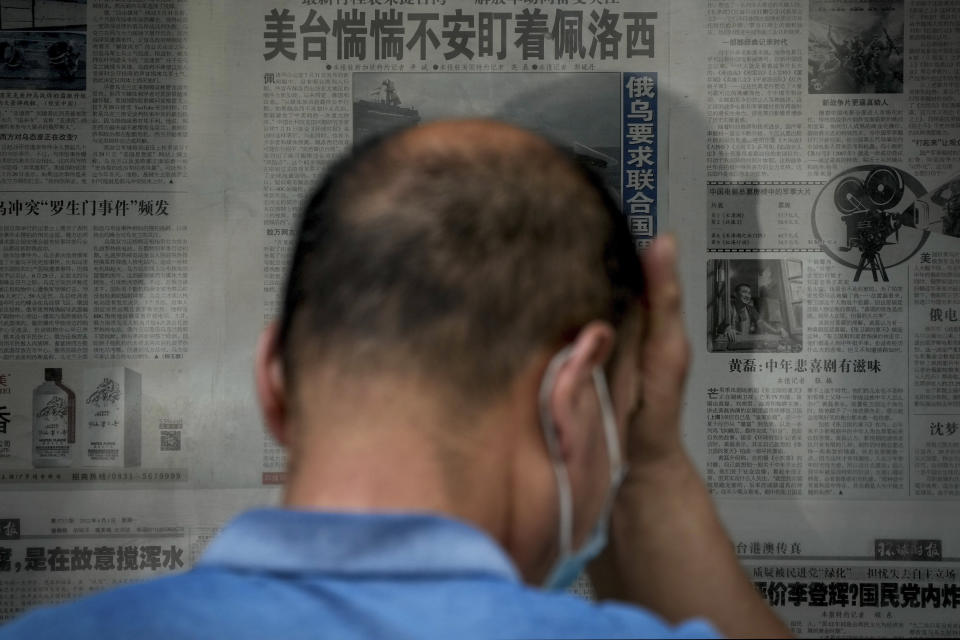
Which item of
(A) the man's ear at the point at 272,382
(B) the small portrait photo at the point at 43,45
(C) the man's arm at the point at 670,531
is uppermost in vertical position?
(B) the small portrait photo at the point at 43,45

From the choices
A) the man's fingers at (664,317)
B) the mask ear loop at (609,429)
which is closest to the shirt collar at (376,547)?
the mask ear loop at (609,429)

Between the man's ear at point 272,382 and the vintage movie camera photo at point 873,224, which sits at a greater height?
the vintage movie camera photo at point 873,224

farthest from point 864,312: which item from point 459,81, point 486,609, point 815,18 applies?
point 486,609

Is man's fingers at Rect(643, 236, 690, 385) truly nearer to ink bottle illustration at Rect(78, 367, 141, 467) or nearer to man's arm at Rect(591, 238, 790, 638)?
man's arm at Rect(591, 238, 790, 638)

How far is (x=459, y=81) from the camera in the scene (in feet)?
3.92

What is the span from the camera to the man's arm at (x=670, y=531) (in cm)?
71

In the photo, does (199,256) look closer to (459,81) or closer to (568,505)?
(459,81)

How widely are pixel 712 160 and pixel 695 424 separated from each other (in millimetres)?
326

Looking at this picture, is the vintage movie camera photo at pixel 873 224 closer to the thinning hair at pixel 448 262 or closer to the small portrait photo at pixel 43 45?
the thinning hair at pixel 448 262

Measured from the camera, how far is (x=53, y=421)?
4.00ft

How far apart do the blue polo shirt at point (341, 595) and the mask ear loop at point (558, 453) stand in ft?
0.25

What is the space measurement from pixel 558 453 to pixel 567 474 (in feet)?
0.07

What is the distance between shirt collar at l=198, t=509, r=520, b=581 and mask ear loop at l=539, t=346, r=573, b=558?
74 mm

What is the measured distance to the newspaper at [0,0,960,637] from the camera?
1188 millimetres
